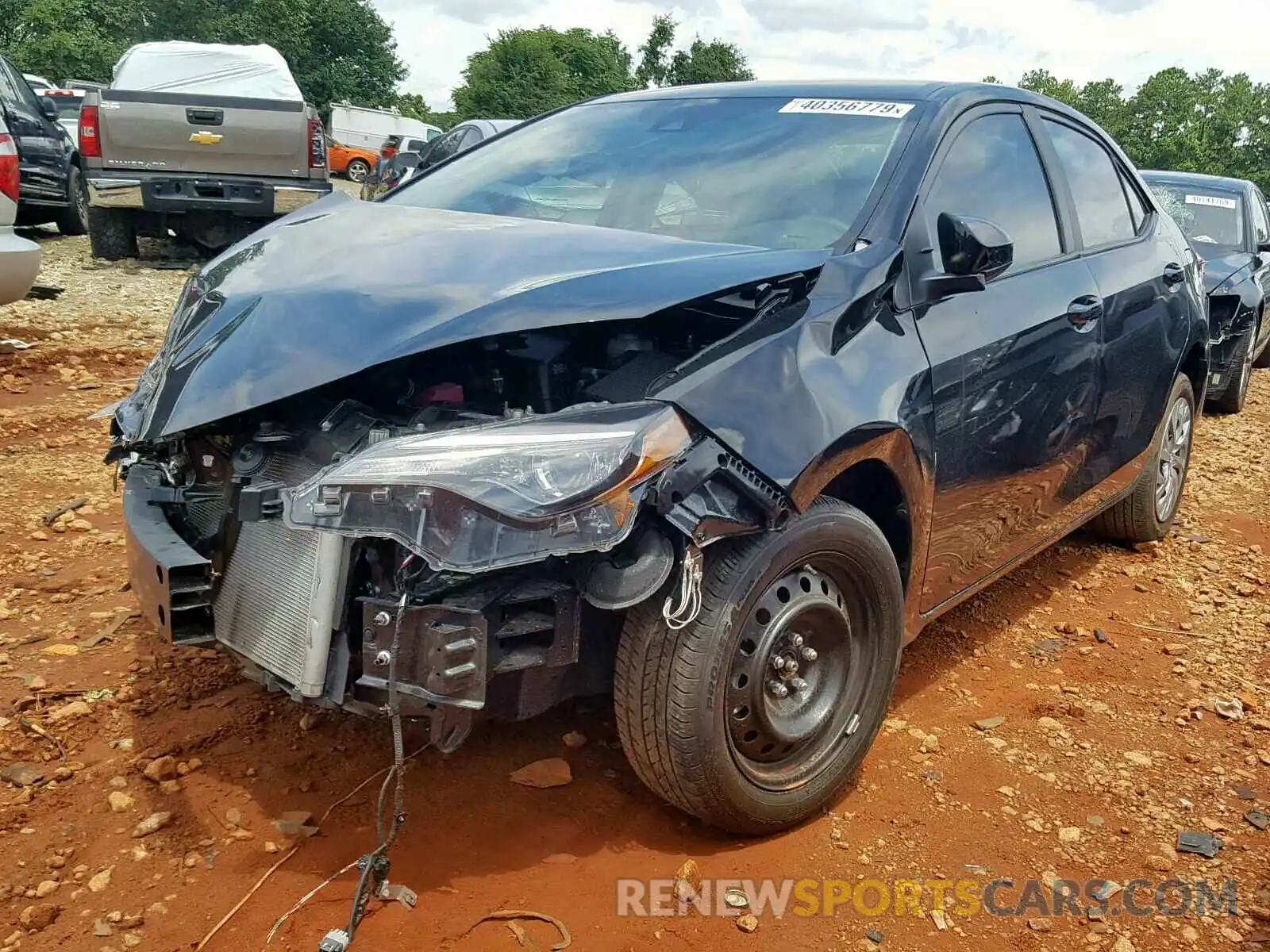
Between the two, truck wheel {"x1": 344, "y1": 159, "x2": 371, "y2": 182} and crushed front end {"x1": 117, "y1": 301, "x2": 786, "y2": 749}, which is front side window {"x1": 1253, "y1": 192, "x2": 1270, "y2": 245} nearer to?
crushed front end {"x1": 117, "y1": 301, "x2": 786, "y2": 749}

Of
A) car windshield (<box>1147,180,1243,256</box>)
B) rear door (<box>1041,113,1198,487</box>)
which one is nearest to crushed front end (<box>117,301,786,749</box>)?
rear door (<box>1041,113,1198,487</box>)

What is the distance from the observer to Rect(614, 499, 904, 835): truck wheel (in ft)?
7.26

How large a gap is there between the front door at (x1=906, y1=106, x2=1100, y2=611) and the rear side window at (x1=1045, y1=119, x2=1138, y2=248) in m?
0.24

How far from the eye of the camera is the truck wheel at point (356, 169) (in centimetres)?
3294

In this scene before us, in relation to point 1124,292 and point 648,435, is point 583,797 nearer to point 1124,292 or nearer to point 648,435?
point 648,435

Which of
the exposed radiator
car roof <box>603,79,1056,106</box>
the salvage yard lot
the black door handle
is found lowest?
the salvage yard lot

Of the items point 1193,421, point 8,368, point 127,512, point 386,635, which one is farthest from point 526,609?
point 8,368

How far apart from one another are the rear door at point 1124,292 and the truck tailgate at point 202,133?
8310 millimetres

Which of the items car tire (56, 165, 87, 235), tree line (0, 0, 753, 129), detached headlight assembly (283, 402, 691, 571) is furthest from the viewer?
tree line (0, 0, 753, 129)

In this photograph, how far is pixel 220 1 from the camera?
204ft

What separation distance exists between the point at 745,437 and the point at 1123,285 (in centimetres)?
230

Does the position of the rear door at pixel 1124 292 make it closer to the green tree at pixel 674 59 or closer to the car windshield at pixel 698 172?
the car windshield at pixel 698 172

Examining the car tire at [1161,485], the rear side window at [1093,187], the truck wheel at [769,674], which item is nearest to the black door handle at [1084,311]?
the rear side window at [1093,187]

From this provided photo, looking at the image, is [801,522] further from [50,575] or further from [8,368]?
[8,368]
